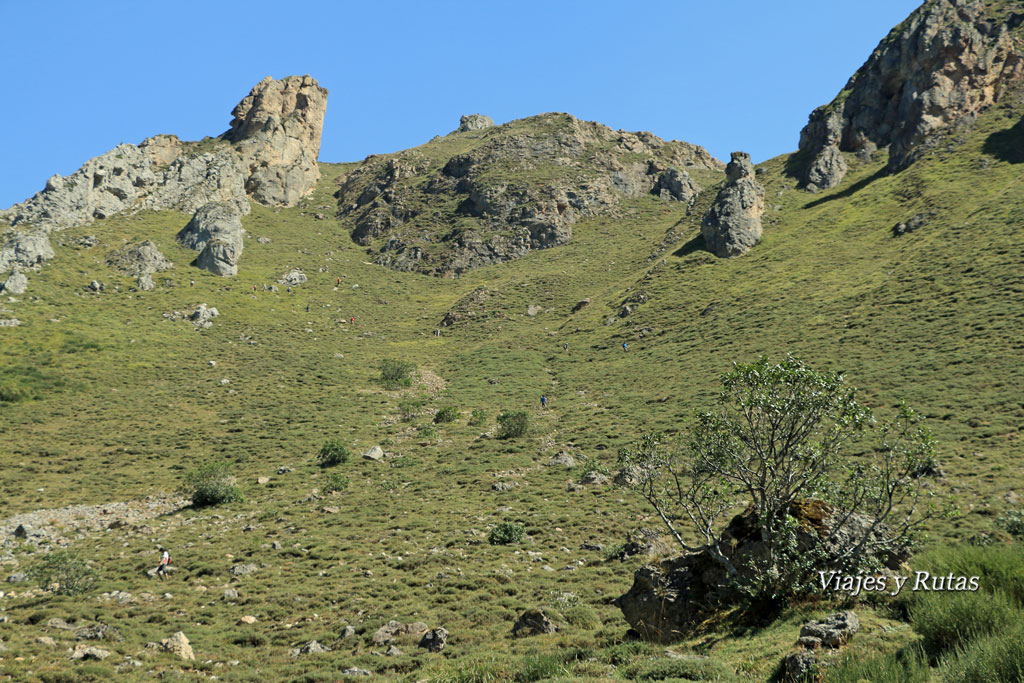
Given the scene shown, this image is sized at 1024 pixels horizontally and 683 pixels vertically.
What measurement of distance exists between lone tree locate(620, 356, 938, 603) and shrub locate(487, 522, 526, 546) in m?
10.7

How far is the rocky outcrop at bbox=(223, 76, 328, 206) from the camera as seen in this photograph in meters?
125

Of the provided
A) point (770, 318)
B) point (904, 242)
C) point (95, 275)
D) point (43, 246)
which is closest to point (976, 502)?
point (770, 318)

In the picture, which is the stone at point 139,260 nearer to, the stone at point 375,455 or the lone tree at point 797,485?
the stone at point 375,455

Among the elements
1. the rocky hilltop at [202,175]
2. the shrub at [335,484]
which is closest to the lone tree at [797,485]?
the shrub at [335,484]

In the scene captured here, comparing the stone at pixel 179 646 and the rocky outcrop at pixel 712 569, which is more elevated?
the rocky outcrop at pixel 712 569

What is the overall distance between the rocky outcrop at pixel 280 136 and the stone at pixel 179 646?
123 meters

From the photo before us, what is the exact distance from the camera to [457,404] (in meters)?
55.4

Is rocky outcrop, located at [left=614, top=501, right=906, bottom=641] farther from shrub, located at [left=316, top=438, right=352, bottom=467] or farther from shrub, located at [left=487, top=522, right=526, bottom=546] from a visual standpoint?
shrub, located at [left=316, top=438, right=352, bottom=467]

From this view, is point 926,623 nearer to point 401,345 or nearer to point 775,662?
point 775,662

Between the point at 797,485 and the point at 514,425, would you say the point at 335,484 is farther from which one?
the point at 797,485

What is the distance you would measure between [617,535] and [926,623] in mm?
16184

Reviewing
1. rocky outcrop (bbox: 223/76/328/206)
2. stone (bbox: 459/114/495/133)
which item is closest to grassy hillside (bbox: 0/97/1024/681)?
rocky outcrop (bbox: 223/76/328/206)

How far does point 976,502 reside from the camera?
854 inches

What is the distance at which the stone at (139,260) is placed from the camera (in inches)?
3145
